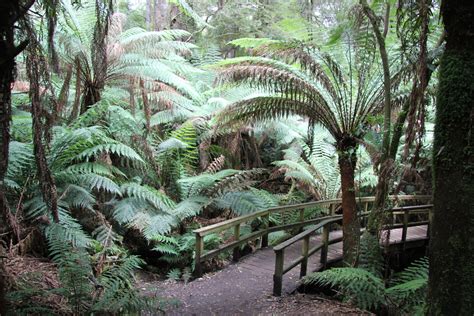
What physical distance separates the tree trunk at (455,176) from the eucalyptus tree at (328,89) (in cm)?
259

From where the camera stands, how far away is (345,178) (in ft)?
16.9

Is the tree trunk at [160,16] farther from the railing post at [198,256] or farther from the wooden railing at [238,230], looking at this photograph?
the railing post at [198,256]

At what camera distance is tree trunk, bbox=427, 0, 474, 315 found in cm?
221

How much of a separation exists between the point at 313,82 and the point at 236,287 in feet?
9.69

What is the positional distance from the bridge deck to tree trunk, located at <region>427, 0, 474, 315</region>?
89.4 inches

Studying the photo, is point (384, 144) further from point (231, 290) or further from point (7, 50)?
point (7, 50)

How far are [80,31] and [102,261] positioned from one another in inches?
162

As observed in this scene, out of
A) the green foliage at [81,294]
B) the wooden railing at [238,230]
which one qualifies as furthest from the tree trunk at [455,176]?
the green foliage at [81,294]

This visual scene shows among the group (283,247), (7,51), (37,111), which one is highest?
(7,51)

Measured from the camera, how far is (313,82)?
17.6 ft

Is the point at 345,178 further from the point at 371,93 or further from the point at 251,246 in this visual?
the point at 251,246

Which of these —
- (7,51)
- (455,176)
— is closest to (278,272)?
(455,176)

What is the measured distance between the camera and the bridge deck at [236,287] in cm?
411

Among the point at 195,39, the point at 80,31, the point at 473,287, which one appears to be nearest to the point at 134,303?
the point at 473,287
